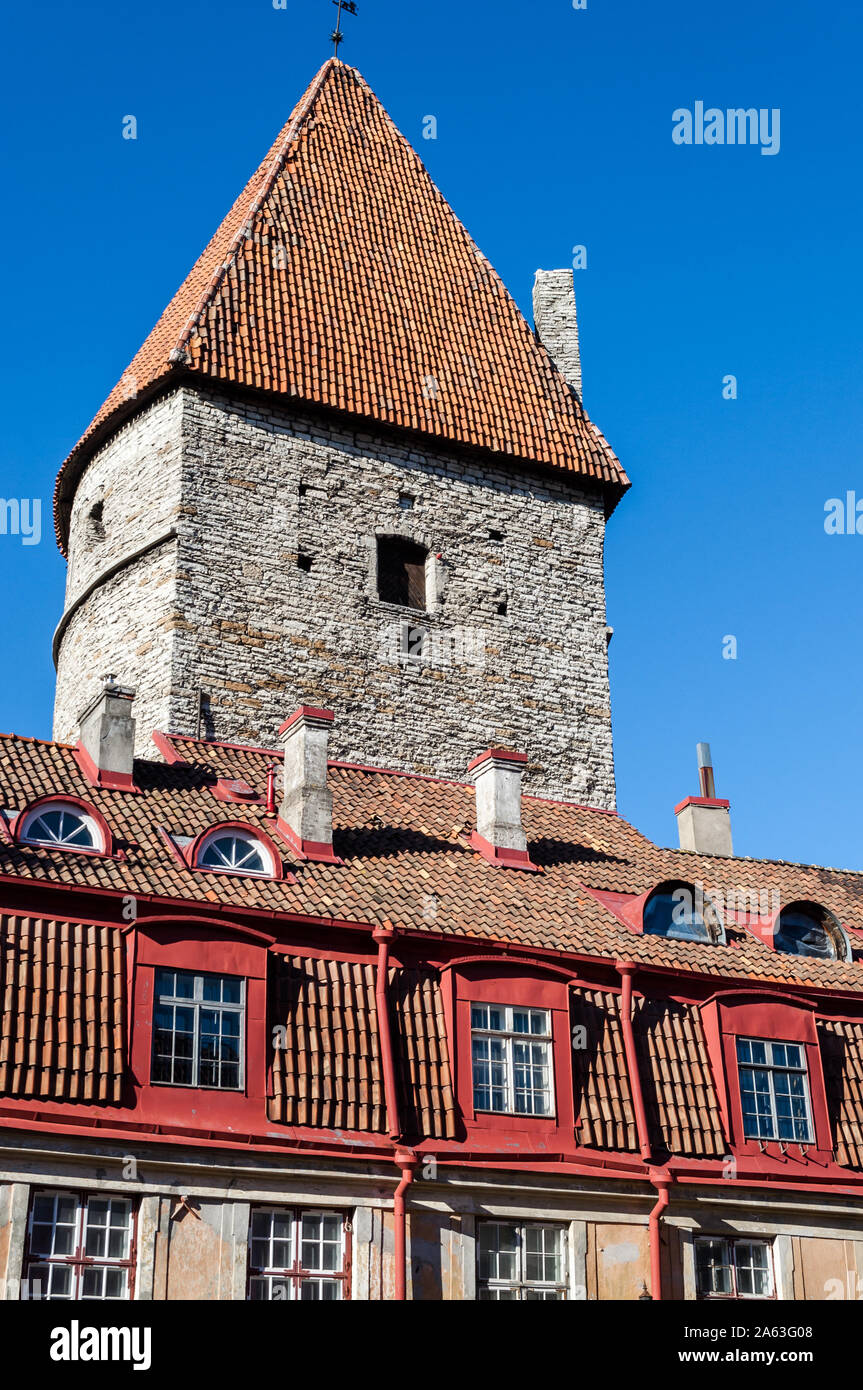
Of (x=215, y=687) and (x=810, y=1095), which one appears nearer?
(x=810, y=1095)

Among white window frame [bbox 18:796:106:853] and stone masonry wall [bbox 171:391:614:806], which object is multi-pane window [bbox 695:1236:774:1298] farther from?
stone masonry wall [bbox 171:391:614:806]

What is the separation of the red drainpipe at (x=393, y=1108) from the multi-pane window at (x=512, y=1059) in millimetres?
927

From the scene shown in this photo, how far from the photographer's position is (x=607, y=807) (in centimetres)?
2692

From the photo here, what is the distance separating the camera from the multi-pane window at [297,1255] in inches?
590

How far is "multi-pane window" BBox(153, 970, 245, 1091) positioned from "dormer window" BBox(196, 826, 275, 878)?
169 centimetres

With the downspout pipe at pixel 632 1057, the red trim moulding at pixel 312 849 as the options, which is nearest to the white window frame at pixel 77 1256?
the red trim moulding at pixel 312 849

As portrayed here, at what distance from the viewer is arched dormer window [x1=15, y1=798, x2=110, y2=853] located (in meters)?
16.7

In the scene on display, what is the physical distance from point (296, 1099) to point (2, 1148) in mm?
2570

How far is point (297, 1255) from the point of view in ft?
49.8

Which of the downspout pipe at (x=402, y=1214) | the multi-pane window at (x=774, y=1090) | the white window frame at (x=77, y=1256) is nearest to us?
the white window frame at (x=77, y=1256)

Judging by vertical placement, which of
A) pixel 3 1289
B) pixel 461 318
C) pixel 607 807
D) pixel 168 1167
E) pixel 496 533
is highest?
pixel 461 318

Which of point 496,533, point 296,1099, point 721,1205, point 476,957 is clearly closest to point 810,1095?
point 721,1205

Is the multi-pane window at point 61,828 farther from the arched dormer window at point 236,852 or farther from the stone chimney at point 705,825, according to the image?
the stone chimney at point 705,825

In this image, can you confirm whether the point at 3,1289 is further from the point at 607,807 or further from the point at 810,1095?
the point at 607,807
